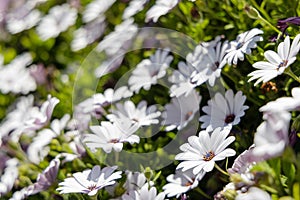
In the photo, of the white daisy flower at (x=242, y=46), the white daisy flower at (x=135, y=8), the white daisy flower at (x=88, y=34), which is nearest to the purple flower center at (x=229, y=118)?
the white daisy flower at (x=242, y=46)

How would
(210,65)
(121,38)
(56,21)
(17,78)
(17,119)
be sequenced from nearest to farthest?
(210,65) → (17,119) → (121,38) → (17,78) → (56,21)

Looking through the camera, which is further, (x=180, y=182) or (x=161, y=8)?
(x=161, y=8)

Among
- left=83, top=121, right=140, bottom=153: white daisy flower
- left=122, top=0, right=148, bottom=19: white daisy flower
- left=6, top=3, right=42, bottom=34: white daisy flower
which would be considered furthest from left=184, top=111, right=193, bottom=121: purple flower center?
left=6, top=3, right=42, bottom=34: white daisy flower

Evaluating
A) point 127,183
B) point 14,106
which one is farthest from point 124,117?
point 14,106

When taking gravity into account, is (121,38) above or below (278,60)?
below

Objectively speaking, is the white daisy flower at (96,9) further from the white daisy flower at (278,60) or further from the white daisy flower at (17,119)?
the white daisy flower at (278,60)

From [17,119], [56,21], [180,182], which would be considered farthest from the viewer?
[56,21]

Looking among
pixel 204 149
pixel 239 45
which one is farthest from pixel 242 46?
pixel 204 149

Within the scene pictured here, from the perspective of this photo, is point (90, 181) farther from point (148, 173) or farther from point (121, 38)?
point (121, 38)
